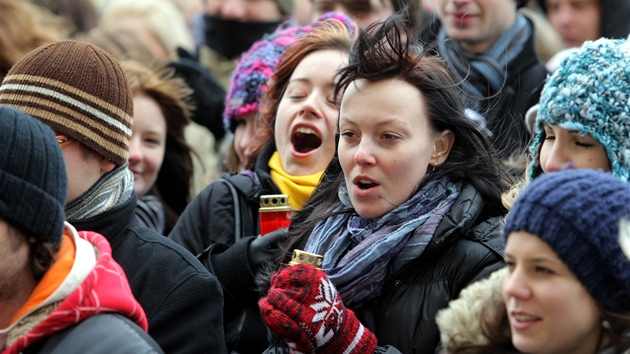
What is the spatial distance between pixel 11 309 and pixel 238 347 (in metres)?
1.60

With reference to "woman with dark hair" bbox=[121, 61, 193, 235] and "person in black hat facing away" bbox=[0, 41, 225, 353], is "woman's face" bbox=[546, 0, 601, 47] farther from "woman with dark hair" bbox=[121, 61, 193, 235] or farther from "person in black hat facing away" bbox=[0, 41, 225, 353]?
"person in black hat facing away" bbox=[0, 41, 225, 353]

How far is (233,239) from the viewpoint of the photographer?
16.9 ft

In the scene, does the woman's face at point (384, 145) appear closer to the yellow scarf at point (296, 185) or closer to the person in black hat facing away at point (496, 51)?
the yellow scarf at point (296, 185)

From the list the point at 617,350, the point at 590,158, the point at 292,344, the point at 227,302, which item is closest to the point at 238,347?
the point at 227,302

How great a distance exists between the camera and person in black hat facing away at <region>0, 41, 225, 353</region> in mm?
4113

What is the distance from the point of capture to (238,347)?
15.7ft

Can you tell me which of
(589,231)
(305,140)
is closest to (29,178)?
(589,231)

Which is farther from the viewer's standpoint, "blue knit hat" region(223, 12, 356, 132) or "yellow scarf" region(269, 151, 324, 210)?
"blue knit hat" region(223, 12, 356, 132)

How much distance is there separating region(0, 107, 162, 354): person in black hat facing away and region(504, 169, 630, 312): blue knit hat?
1.15 meters

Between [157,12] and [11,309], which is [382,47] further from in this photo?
[157,12]

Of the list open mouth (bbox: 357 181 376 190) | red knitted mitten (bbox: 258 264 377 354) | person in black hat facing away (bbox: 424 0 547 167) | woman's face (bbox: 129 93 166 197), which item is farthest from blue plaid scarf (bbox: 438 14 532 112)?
woman's face (bbox: 129 93 166 197)

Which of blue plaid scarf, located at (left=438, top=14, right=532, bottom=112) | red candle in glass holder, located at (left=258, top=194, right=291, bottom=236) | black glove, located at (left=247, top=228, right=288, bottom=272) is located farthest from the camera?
blue plaid scarf, located at (left=438, top=14, right=532, bottom=112)

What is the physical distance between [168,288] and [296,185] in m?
1.14

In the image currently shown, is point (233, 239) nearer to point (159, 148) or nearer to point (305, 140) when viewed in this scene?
point (305, 140)
